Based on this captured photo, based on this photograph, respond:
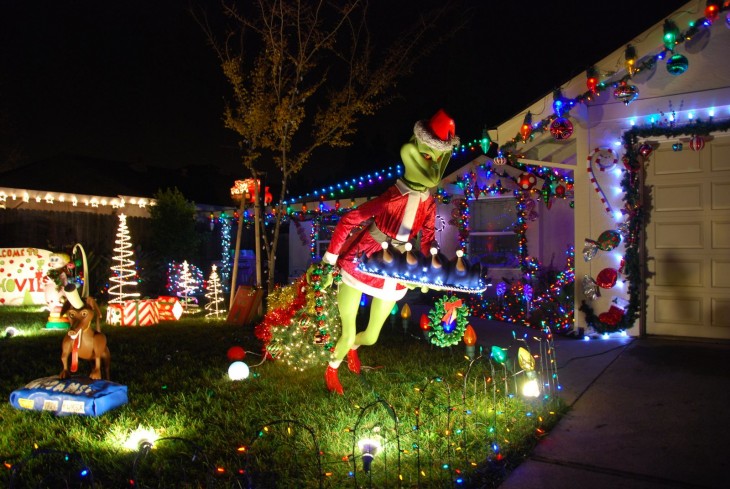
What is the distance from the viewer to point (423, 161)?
450cm

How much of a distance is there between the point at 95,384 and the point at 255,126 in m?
6.52

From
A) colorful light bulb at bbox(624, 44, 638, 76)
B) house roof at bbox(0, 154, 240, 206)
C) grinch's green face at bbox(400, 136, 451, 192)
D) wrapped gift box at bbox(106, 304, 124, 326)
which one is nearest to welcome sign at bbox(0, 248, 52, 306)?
wrapped gift box at bbox(106, 304, 124, 326)

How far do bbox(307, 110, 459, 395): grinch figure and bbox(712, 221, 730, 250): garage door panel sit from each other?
4.27 meters

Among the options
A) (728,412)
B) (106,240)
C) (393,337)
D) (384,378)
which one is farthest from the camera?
(106,240)

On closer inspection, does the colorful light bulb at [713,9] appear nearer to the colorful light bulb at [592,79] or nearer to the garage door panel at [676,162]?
the colorful light bulb at [592,79]

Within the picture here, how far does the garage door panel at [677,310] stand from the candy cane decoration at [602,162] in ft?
4.39

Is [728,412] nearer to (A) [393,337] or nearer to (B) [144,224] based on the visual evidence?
(A) [393,337]

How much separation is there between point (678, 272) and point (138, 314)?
8.68m

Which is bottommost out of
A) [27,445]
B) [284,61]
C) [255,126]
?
[27,445]

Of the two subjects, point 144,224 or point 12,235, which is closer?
point 12,235

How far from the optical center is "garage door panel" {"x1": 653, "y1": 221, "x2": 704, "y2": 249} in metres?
7.07

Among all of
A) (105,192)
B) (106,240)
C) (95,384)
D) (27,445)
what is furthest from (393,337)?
(105,192)

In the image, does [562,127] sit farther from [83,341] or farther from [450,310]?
[83,341]

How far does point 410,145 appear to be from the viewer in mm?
4508
